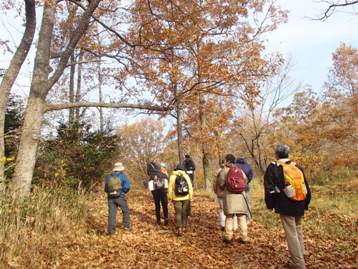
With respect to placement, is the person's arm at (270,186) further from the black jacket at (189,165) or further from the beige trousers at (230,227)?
the black jacket at (189,165)

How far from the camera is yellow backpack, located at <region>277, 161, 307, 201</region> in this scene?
18.3ft

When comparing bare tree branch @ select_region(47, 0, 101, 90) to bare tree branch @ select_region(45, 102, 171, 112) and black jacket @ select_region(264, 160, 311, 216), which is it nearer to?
bare tree branch @ select_region(45, 102, 171, 112)

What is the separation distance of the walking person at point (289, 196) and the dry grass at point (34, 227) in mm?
4367

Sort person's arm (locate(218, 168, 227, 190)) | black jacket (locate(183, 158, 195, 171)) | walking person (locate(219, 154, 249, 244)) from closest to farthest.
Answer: walking person (locate(219, 154, 249, 244))
person's arm (locate(218, 168, 227, 190))
black jacket (locate(183, 158, 195, 171))

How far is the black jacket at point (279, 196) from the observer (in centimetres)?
561

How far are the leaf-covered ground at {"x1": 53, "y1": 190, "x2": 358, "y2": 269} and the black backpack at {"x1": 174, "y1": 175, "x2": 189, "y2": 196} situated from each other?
43.0 inches

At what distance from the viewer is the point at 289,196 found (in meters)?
5.57

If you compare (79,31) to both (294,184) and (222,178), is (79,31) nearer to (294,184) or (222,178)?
(222,178)

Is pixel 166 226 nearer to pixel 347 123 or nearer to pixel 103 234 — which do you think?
pixel 103 234

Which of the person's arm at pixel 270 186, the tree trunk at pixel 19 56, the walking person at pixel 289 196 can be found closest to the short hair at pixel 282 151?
the walking person at pixel 289 196

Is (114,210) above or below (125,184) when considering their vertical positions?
below

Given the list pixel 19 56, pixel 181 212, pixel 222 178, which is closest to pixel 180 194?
pixel 181 212

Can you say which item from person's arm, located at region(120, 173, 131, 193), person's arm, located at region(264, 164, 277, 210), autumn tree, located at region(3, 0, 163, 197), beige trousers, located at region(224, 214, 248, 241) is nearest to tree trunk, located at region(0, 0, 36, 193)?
autumn tree, located at region(3, 0, 163, 197)

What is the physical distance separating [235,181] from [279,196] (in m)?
2.13
